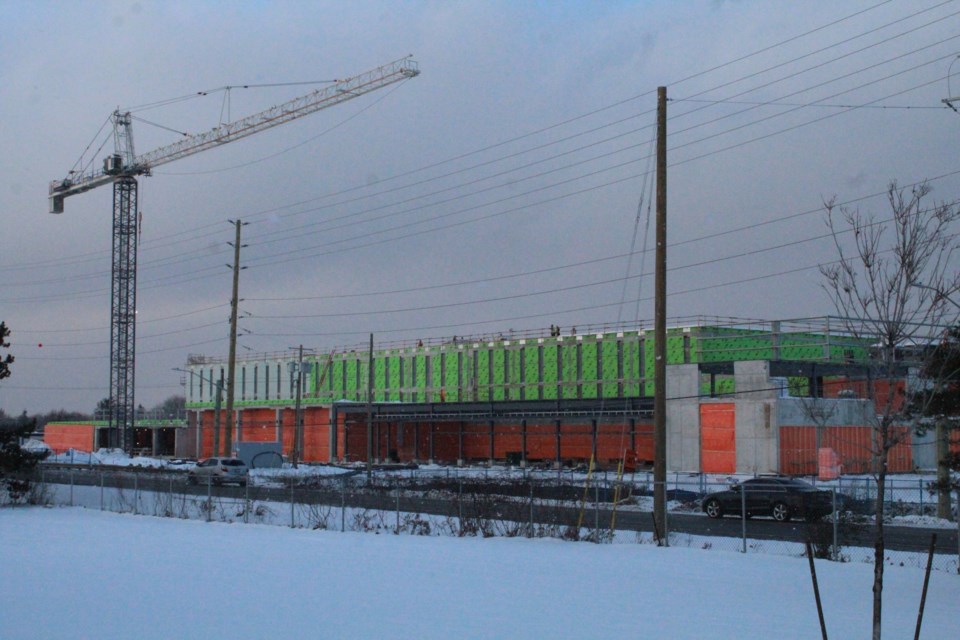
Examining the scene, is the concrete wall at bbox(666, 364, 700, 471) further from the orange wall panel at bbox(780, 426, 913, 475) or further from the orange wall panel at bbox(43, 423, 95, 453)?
the orange wall panel at bbox(43, 423, 95, 453)

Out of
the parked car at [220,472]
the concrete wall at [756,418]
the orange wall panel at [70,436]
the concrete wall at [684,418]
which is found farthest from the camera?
the orange wall panel at [70,436]

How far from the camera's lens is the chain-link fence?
79.1 ft

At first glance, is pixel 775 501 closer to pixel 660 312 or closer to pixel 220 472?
pixel 660 312

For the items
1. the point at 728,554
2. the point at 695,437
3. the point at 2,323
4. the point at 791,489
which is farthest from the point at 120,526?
the point at 695,437

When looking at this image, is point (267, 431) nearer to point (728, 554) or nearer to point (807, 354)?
point (807, 354)

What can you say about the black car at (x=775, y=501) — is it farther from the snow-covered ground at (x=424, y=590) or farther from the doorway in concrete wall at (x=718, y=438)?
the doorway in concrete wall at (x=718, y=438)

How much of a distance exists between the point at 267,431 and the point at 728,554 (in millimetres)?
71041

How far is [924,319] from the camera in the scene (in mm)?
12352

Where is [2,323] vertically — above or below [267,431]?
above

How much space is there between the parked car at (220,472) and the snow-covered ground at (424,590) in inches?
978

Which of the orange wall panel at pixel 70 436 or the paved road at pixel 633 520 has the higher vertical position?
the paved road at pixel 633 520

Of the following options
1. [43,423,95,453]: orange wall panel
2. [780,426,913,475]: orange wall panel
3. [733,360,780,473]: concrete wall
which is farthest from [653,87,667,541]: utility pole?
[43,423,95,453]: orange wall panel

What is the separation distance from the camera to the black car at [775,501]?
2989cm

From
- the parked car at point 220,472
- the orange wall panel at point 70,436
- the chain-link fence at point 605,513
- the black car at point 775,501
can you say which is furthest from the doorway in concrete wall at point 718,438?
the orange wall panel at point 70,436
